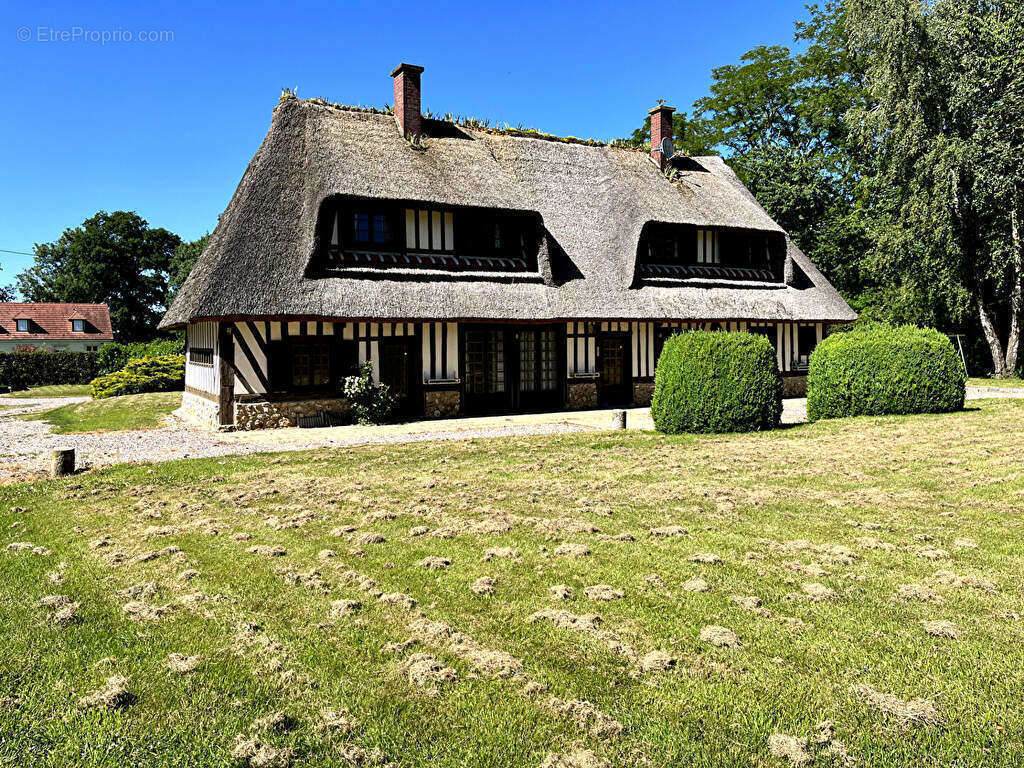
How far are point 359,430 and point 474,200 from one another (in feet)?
21.0

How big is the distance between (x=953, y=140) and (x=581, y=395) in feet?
50.6

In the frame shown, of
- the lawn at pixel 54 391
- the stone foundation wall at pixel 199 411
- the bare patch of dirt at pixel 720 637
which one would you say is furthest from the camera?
the lawn at pixel 54 391

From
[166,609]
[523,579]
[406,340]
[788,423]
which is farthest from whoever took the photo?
[406,340]

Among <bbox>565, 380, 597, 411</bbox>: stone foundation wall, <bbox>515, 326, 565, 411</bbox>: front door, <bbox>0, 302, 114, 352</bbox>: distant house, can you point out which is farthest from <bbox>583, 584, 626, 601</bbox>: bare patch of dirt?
<bbox>0, 302, 114, 352</bbox>: distant house

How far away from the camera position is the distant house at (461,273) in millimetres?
14000

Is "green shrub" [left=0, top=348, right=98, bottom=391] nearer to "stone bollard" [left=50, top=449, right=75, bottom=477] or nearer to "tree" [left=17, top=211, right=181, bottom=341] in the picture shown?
"tree" [left=17, top=211, right=181, bottom=341]

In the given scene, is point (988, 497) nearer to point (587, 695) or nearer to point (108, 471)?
point (587, 695)

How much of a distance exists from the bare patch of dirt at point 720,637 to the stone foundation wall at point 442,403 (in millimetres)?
12242

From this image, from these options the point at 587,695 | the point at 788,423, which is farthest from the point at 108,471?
the point at 788,423

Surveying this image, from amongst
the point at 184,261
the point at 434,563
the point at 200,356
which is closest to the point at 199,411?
the point at 200,356

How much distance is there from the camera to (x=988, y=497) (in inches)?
255

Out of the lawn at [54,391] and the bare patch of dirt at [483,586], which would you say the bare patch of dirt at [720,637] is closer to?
the bare patch of dirt at [483,586]

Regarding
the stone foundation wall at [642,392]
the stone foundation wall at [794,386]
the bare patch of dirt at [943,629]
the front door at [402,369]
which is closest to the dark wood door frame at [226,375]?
the front door at [402,369]

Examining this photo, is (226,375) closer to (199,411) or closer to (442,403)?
(199,411)
